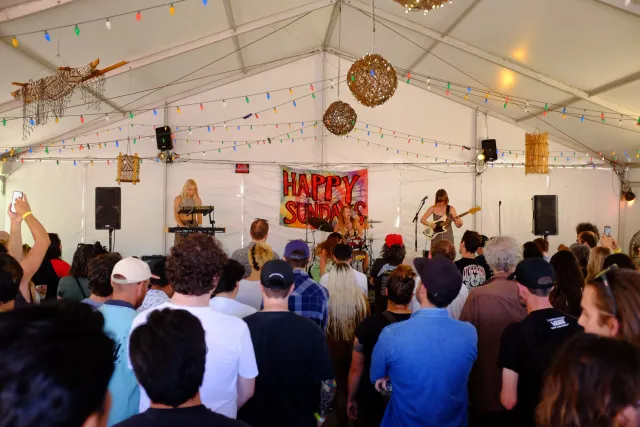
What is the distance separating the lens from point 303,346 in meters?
2.02

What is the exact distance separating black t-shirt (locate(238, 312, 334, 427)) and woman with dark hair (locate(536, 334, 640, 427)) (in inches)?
44.3

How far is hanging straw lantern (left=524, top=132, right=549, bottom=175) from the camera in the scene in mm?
9406

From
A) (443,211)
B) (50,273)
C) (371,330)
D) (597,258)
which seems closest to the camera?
(371,330)

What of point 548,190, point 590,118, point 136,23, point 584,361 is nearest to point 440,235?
point 590,118

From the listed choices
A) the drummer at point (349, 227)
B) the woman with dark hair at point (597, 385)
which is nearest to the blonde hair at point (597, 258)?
the woman with dark hair at point (597, 385)

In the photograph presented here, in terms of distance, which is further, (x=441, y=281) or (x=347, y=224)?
(x=347, y=224)

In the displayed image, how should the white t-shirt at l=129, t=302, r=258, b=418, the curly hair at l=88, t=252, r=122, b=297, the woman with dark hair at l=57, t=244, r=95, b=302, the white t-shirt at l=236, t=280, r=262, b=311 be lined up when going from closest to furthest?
the white t-shirt at l=129, t=302, r=258, b=418 → the curly hair at l=88, t=252, r=122, b=297 → the woman with dark hair at l=57, t=244, r=95, b=302 → the white t-shirt at l=236, t=280, r=262, b=311

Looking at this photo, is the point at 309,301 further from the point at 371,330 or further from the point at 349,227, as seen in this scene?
the point at 349,227

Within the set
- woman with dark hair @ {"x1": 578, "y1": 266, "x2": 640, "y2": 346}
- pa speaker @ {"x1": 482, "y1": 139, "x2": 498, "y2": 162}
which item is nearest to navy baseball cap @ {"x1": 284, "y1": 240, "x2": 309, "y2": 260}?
woman with dark hair @ {"x1": 578, "y1": 266, "x2": 640, "y2": 346}

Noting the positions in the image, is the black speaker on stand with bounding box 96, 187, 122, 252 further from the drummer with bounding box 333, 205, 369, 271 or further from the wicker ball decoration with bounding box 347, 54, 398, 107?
the wicker ball decoration with bounding box 347, 54, 398, 107

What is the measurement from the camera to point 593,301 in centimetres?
167

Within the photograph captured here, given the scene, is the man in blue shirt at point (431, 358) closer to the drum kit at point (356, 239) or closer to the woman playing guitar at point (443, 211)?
the drum kit at point (356, 239)

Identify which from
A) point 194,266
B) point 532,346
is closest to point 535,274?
point 532,346

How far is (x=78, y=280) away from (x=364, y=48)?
735 cm
